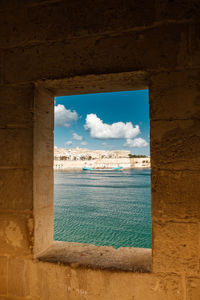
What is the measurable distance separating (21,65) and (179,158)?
1.37m

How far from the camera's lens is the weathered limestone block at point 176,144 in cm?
133

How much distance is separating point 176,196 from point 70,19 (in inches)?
58.0

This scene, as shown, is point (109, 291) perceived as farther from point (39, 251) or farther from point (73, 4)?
point (73, 4)

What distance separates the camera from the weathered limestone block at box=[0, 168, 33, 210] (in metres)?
1.57

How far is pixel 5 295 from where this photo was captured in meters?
1.59

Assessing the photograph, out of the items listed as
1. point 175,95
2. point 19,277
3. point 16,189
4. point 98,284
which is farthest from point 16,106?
point 98,284

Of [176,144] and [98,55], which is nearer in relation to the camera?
[176,144]

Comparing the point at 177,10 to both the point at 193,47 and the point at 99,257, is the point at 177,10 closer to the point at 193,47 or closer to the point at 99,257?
the point at 193,47

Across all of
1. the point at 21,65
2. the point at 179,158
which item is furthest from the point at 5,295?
the point at 21,65

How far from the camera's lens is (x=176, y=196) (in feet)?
4.43

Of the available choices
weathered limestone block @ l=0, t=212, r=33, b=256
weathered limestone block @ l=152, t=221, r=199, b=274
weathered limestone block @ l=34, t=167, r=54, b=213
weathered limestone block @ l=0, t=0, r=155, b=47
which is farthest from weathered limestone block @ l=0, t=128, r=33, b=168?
weathered limestone block @ l=152, t=221, r=199, b=274

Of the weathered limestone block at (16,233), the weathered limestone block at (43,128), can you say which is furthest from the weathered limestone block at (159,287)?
the weathered limestone block at (43,128)

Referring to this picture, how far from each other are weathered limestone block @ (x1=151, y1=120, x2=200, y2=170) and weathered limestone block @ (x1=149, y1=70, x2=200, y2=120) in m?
0.05

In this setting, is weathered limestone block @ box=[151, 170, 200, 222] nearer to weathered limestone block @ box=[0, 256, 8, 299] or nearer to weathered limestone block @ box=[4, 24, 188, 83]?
weathered limestone block @ box=[4, 24, 188, 83]
